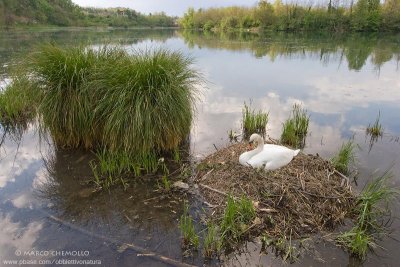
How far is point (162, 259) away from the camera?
4336 mm

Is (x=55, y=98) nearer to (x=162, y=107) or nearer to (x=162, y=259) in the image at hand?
(x=162, y=107)

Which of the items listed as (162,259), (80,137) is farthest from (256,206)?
(80,137)

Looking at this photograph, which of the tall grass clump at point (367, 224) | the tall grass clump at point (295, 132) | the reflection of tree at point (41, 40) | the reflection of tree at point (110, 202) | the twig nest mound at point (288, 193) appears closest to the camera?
the tall grass clump at point (367, 224)

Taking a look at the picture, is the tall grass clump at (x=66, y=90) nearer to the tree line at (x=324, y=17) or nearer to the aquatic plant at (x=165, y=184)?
the aquatic plant at (x=165, y=184)

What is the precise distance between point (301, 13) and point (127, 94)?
68.1 m

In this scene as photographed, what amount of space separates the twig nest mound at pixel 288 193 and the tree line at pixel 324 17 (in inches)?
2431

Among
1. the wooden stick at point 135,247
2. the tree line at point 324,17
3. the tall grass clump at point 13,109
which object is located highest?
the tree line at point 324,17

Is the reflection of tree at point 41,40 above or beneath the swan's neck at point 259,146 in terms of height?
above

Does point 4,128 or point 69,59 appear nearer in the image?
point 69,59

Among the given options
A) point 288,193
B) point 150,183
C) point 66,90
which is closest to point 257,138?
point 288,193

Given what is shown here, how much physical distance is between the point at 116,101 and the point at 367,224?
505 cm

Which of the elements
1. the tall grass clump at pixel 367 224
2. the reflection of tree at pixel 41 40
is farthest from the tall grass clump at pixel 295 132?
the reflection of tree at pixel 41 40

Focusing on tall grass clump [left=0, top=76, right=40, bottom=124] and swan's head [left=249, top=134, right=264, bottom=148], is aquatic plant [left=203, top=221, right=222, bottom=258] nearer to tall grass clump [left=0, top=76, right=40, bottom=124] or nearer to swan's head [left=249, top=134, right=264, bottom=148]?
swan's head [left=249, top=134, right=264, bottom=148]

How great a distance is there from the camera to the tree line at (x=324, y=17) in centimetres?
5872
